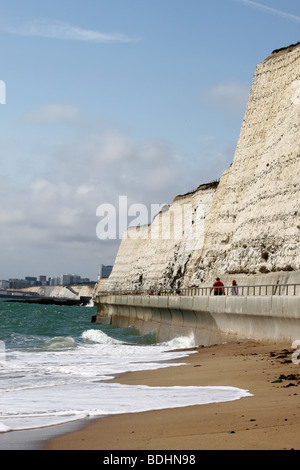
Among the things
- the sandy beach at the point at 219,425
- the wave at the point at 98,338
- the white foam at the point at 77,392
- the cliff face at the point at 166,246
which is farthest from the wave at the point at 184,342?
the cliff face at the point at 166,246

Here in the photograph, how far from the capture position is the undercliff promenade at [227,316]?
16.1m

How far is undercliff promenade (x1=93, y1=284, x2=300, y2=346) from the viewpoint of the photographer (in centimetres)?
1614


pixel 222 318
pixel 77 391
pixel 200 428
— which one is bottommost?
pixel 77 391

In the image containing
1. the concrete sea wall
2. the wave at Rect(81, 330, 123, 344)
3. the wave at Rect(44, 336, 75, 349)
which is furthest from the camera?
the wave at Rect(81, 330, 123, 344)

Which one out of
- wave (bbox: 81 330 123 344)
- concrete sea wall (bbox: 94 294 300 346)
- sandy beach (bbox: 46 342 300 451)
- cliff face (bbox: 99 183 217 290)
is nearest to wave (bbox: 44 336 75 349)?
wave (bbox: 81 330 123 344)

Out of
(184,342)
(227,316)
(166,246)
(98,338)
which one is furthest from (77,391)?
(166,246)

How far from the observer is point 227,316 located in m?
20.5

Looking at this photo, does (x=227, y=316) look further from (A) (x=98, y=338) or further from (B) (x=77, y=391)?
(A) (x=98, y=338)

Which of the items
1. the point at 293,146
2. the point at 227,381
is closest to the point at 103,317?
the point at 293,146

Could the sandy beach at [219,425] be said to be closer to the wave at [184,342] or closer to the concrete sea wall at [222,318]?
the concrete sea wall at [222,318]

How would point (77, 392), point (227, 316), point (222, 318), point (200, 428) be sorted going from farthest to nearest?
point (222, 318), point (227, 316), point (77, 392), point (200, 428)

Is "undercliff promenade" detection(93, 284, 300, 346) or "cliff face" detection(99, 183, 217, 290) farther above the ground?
"cliff face" detection(99, 183, 217, 290)

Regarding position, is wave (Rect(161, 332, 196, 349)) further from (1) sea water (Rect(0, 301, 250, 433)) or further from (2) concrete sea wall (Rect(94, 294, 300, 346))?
(1) sea water (Rect(0, 301, 250, 433))
